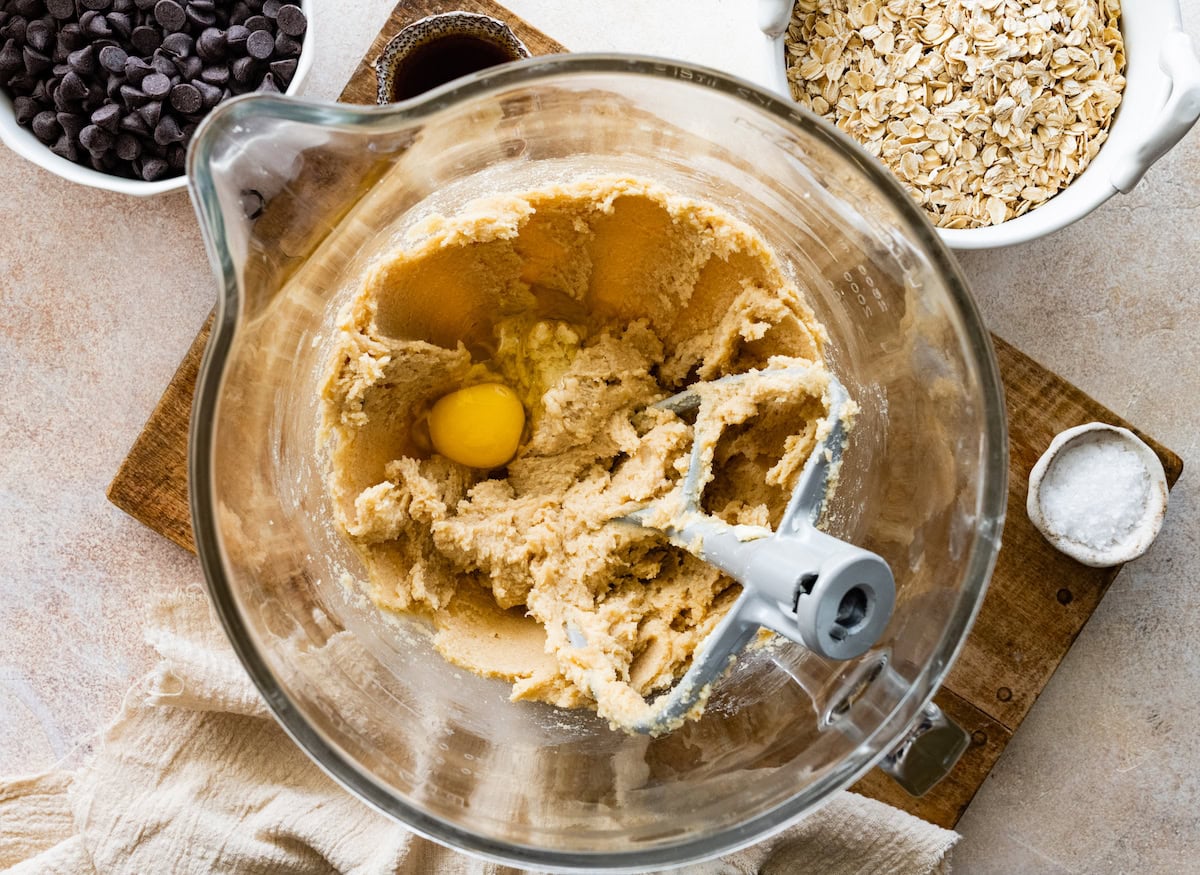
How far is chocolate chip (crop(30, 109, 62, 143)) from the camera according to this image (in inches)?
69.6

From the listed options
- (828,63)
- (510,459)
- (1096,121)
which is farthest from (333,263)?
(1096,121)

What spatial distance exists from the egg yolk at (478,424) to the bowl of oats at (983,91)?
712 mm

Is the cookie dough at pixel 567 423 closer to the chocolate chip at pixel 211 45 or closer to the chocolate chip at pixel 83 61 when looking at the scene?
the chocolate chip at pixel 211 45

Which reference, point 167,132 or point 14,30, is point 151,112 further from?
point 14,30

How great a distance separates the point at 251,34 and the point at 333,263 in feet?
2.32

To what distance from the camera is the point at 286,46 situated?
174 centimetres

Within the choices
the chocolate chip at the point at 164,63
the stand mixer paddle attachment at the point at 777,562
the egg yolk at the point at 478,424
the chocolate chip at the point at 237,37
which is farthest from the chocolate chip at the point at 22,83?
the stand mixer paddle attachment at the point at 777,562

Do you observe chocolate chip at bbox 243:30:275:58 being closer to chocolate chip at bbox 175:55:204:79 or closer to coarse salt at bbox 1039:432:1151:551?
chocolate chip at bbox 175:55:204:79

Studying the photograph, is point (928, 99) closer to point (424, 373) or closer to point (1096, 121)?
point (1096, 121)

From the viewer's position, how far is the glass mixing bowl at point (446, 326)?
1.13 meters

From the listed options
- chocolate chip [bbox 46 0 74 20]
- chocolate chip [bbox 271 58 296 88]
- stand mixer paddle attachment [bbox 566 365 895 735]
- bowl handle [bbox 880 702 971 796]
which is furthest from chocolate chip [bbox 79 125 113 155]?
bowl handle [bbox 880 702 971 796]

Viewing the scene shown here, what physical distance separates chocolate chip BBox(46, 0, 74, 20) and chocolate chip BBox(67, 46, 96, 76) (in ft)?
0.23

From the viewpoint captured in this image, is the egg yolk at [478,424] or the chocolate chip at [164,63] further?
the chocolate chip at [164,63]

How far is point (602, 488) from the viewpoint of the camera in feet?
4.55
